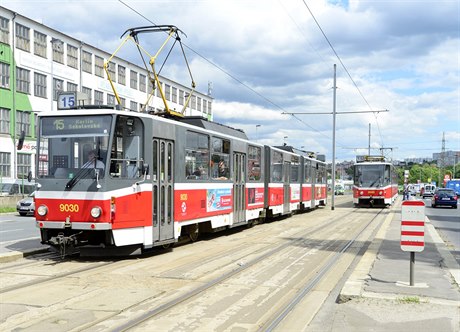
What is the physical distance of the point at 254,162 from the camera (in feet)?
61.3

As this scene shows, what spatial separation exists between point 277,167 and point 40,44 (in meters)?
31.2

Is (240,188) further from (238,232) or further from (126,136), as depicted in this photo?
(126,136)

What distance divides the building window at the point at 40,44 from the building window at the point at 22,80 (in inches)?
87.0

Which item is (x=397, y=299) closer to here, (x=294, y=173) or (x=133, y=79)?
(x=294, y=173)

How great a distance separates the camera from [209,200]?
1427cm

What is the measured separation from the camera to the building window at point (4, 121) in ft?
135

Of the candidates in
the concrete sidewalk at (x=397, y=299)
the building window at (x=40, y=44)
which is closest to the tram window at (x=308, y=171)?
the concrete sidewalk at (x=397, y=299)

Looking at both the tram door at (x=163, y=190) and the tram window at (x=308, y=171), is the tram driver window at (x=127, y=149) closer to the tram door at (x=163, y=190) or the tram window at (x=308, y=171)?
the tram door at (x=163, y=190)

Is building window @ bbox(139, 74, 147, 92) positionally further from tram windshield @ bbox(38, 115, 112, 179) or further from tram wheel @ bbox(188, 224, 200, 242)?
tram windshield @ bbox(38, 115, 112, 179)

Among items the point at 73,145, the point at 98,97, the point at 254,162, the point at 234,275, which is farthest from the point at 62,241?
the point at 98,97

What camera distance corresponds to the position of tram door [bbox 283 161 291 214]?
926 inches

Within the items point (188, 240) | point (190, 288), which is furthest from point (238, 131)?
point (190, 288)

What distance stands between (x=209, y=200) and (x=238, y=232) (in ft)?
12.4

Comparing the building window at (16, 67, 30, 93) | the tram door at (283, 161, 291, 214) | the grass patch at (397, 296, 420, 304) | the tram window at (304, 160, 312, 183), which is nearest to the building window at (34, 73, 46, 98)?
the building window at (16, 67, 30, 93)
